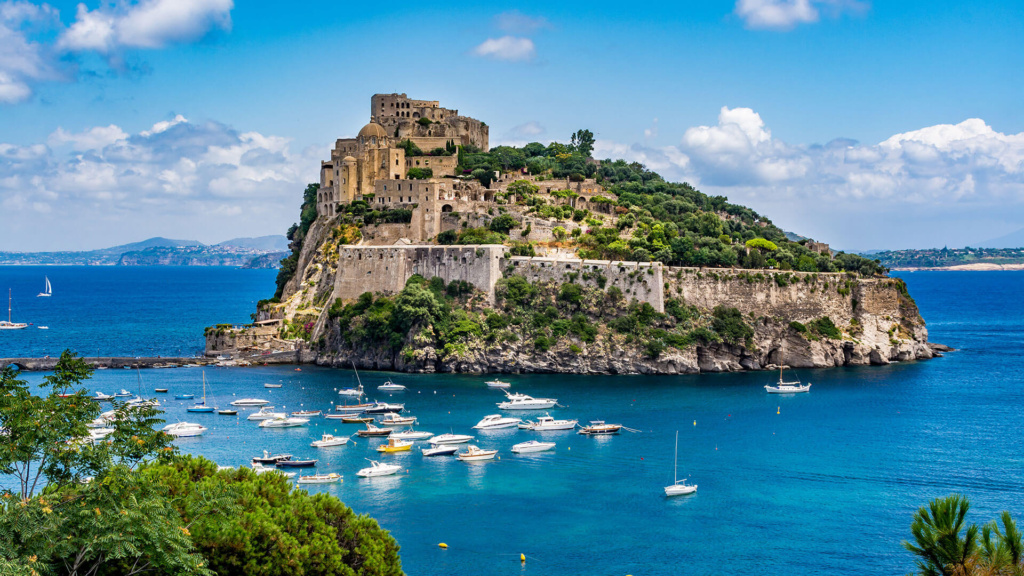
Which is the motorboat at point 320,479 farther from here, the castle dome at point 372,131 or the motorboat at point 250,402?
the castle dome at point 372,131

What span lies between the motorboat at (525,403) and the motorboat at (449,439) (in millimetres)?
7184

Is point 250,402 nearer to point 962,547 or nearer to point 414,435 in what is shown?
point 414,435

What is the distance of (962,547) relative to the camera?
51.1 feet

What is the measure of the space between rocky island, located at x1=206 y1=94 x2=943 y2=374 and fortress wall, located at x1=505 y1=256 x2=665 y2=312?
3.8 inches

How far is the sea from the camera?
30734 mm

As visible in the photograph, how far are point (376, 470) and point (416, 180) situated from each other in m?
41.1

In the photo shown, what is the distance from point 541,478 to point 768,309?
3335cm

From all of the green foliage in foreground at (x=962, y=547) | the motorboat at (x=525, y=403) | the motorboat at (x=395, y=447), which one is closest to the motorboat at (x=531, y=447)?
the motorboat at (x=395, y=447)

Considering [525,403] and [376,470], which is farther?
[525,403]

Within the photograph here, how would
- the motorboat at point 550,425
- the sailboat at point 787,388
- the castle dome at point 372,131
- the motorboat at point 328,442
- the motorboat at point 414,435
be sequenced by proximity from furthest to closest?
the castle dome at point 372,131 → the sailboat at point 787,388 → the motorboat at point 550,425 → the motorboat at point 414,435 → the motorboat at point 328,442

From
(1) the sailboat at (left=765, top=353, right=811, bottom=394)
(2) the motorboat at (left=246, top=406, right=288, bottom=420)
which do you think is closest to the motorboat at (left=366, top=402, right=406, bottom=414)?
(2) the motorboat at (left=246, top=406, right=288, bottom=420)

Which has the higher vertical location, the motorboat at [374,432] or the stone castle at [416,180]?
the stone castle at [416,180]

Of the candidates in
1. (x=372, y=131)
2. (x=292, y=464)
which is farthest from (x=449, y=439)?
(x=372, y=131)

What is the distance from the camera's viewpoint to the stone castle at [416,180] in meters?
74.9
